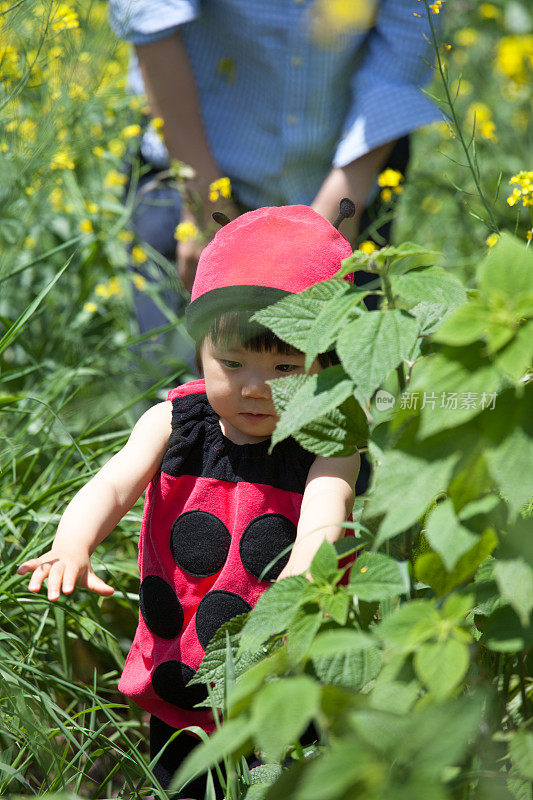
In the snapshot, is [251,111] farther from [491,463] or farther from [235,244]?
[491,463]

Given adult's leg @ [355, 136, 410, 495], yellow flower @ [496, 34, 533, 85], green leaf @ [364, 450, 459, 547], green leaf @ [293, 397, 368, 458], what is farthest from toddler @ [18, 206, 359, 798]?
yellow flower @ [496, 34, 533, 85]

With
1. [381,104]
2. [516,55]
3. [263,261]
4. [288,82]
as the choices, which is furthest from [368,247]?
[516,55]

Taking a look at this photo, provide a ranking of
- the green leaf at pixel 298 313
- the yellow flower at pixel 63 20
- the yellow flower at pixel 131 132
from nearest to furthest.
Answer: the green leaf at pixel 298 313 → the yellow flower at pixel 63 20 → the yellow flower at pixel 131 132

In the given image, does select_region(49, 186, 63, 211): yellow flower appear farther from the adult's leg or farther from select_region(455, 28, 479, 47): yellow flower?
select_region(455, 28, 479, 47): yellow flower

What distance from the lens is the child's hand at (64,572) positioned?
1.03 meters

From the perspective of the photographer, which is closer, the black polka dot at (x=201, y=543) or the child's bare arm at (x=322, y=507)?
the child's bare arm at (x=322, y=507)

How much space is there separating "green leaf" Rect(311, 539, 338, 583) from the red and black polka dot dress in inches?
16.9

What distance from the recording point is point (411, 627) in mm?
692

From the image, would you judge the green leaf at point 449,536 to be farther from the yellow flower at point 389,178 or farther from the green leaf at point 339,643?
the yellow flower at point 389,178

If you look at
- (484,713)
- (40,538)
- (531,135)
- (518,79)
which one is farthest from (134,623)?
(531,135)

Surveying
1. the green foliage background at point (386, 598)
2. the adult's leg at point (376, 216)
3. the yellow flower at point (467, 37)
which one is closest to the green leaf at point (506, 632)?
the green foliage background at point (386, 598)

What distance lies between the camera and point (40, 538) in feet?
5.05

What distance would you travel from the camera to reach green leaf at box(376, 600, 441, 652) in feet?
2.24

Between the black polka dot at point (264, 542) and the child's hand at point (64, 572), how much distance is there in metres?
0.24
